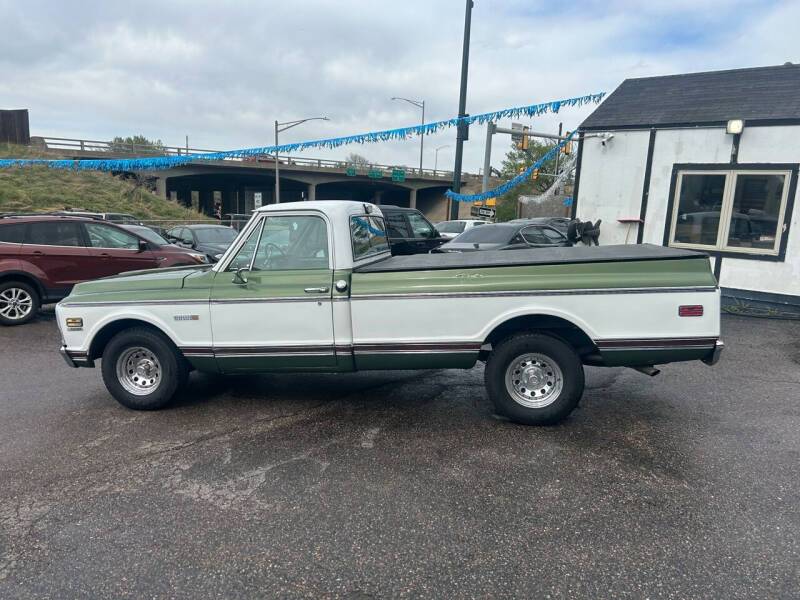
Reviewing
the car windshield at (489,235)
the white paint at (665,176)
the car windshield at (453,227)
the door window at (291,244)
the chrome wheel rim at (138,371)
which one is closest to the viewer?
the door window at (291,244)

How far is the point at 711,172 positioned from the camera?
10.6 m

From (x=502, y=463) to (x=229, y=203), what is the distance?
69671 mm

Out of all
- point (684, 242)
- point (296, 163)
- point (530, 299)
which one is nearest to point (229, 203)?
point (296, 163)

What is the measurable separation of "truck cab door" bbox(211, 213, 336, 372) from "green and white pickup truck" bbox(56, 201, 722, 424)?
0.01 metres

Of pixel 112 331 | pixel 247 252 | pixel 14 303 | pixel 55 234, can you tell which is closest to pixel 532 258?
pixel 247 252

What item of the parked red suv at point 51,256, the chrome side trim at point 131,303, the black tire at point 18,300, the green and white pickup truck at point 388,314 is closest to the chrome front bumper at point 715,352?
the green and white pickup truck at point 388,314

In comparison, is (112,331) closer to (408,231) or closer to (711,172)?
(408,231)

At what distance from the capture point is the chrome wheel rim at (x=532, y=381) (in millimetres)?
4742

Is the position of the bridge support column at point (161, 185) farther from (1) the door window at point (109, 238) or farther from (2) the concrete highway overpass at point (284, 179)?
(1) the door window at point (109, 238)

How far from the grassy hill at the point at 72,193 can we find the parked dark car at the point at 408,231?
24.5 meters

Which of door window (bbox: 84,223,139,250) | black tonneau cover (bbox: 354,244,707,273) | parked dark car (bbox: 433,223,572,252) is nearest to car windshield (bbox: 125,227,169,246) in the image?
door window (bbox: 84,223,139,250)

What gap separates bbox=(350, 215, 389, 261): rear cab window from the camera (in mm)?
Answer: 5195

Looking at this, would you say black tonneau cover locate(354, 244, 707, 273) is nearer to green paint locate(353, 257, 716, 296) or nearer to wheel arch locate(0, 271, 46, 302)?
green paint locate(353, 257, 716, 296)

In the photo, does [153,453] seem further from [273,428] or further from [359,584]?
[359,584]
